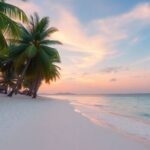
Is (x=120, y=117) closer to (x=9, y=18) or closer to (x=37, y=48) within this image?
(x=9, y=18)

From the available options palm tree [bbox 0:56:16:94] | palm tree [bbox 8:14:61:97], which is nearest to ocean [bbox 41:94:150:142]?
palm tree [bbox 8:14:61:97]

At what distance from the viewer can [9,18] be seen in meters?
14.6

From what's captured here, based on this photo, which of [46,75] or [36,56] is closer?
[36,56]

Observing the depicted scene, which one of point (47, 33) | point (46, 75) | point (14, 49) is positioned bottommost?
point (46, 75)

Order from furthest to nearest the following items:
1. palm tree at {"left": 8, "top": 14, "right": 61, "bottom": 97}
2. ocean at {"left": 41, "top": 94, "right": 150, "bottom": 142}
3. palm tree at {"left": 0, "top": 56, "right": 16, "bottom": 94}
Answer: palm tree at {"left": 0, "top": 56, "right": 16, "bottom": 94}, palm tree at {"left": 8, "top": 14, "right": 61, "bottom": 97}, ocean at {"left": 41, "top": 94, "right": 150, "bottom": 142}

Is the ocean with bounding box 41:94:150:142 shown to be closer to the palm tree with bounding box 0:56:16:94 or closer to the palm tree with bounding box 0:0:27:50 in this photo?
the palm tree with bounding box 0:0:27:50

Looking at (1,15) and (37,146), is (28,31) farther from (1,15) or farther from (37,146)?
(37,146)

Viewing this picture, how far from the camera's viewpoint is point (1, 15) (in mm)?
14047

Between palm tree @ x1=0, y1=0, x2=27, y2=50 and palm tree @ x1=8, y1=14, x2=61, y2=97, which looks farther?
palm tree @ x1=8, y1=14, x2=61, y2=97

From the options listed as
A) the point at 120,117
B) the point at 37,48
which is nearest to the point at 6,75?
the point at 37,48

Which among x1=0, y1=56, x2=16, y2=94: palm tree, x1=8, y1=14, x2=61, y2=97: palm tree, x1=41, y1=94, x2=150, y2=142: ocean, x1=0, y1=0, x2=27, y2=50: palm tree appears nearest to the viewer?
x1=41, y1=94, x2=150, y2=142: ocean

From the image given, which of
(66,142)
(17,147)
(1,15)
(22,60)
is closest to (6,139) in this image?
(17,147)

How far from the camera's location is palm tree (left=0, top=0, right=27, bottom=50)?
14.3 m

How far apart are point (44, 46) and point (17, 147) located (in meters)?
23.4
